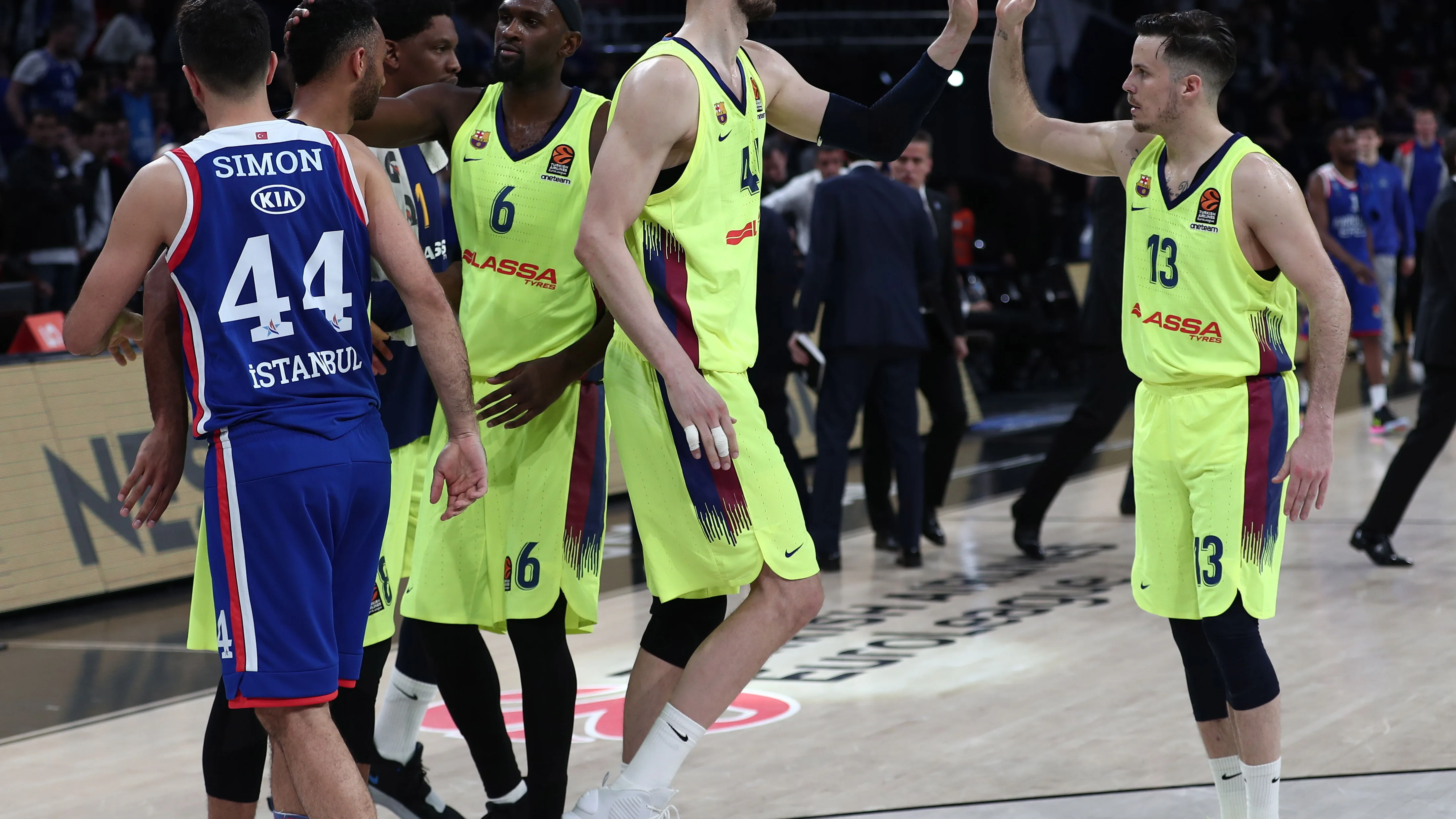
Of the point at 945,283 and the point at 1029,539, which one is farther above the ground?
the point at 945,283

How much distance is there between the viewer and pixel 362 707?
12.4 ft

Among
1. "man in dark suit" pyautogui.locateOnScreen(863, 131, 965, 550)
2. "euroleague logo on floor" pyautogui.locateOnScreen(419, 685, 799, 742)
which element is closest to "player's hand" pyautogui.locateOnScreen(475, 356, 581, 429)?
"euroleague logo on floor" pyautogui.locateOnScreen(419, 685, 799, 742)

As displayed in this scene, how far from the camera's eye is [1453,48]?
23.4m

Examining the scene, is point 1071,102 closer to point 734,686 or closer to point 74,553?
point 74,553

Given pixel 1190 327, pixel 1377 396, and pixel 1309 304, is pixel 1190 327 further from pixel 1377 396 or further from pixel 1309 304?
pixel 1377 396

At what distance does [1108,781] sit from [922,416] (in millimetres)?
7441

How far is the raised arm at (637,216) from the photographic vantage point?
10.9ft

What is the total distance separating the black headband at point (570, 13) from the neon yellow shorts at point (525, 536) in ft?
2.71

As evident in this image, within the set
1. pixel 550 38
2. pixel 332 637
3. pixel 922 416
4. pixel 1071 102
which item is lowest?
pixel 922 416

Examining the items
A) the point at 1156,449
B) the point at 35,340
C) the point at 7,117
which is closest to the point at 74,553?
the point at 35,340

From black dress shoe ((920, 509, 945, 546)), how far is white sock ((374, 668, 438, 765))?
4.40 m

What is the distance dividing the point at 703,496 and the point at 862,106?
104cm

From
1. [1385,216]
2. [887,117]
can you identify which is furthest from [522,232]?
[1385,216]

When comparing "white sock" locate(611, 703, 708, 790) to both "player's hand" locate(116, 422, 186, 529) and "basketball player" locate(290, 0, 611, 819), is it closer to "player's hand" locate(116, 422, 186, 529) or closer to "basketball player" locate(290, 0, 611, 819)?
"basketball player" locate(290, 0, 611, 819)
